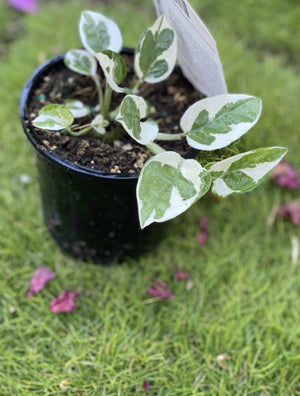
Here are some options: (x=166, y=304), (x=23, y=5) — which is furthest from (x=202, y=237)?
(x=23, y=5)

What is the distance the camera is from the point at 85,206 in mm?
1135

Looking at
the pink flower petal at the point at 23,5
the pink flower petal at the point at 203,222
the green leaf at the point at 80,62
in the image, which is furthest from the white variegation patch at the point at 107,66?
the pink flower petal at the point at 23,5

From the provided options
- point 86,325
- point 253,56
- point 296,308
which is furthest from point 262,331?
point 253,56

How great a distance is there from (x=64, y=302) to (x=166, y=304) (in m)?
0.30

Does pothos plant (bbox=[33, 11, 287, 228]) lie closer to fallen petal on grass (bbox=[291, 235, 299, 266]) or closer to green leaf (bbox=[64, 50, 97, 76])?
green leaf (bbox=[64, 50, 97, 76])

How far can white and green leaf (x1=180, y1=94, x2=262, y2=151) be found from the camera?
3.13 ft

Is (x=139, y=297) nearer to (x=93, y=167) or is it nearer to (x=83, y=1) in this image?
(x=93, y=167)

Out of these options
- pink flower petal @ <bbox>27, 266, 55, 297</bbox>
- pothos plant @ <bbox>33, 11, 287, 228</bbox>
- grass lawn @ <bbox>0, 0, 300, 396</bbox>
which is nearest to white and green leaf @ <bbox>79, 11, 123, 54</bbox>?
pothos plant @ <bbox>33, 11, 287, 228</bbox>

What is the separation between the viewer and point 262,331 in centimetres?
124

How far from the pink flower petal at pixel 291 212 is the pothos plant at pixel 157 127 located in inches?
23.2

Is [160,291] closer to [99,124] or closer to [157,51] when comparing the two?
[99,124]

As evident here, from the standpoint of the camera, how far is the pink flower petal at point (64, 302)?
47.9 inches

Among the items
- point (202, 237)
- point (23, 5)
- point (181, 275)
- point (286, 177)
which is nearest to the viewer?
point (181, 275)

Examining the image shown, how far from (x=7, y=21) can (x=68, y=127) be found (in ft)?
4.80
